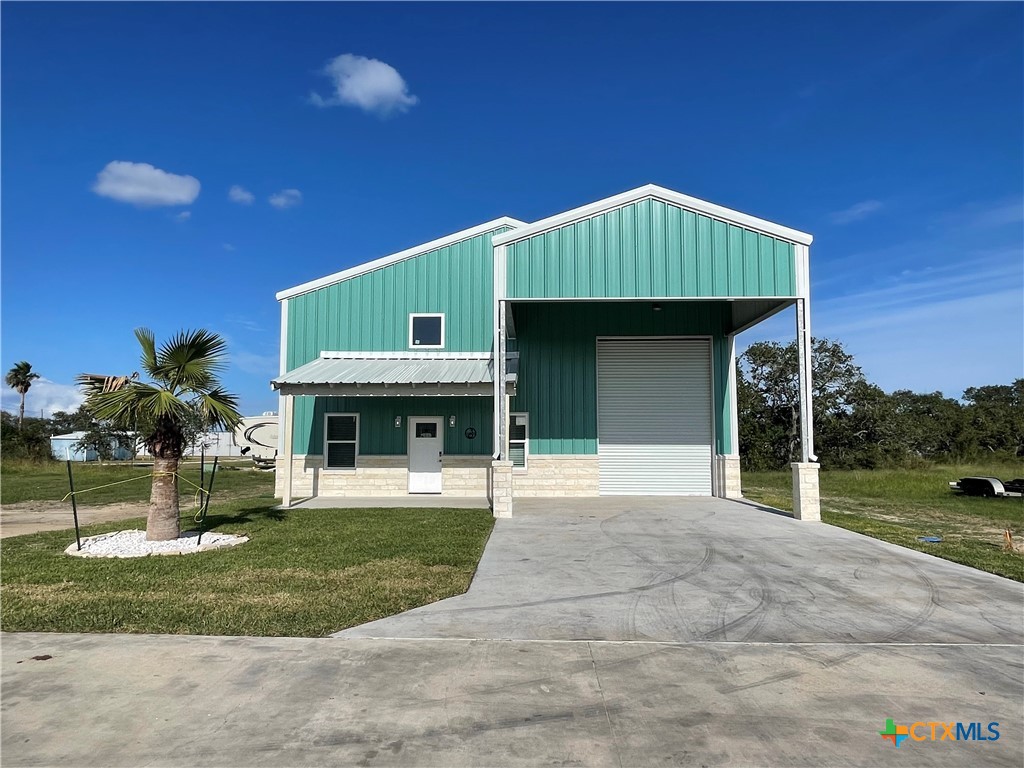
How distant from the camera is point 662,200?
42.1 ft

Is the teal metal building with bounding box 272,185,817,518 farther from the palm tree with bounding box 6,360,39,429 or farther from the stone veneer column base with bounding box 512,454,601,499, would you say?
the palm tree with bounding box 6,360,39,429

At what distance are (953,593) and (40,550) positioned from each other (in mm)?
11675

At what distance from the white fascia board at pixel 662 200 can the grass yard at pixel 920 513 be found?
5983mm

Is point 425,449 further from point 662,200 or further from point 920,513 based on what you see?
point 920,513

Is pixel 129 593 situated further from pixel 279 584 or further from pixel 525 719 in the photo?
pixel 525 719

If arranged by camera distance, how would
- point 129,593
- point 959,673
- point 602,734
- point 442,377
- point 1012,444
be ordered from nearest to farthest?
1. point 602,734
2. point 959,673
3. point 129,593
4. point 442,377
5. point 1012,444

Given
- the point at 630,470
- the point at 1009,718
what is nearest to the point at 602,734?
the point at 1009,718

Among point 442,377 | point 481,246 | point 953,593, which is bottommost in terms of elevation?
point 953,593

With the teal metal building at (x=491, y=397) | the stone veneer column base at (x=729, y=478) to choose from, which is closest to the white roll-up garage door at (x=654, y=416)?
the teal metal building at (x=491, y=397)

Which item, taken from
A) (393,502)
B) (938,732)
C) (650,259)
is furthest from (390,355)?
(938,732)

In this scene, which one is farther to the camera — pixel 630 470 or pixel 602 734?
pixel 630 470

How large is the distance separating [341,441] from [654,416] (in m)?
8.56

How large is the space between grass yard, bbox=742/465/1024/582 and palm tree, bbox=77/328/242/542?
11093mm

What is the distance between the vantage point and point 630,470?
16547 mm
